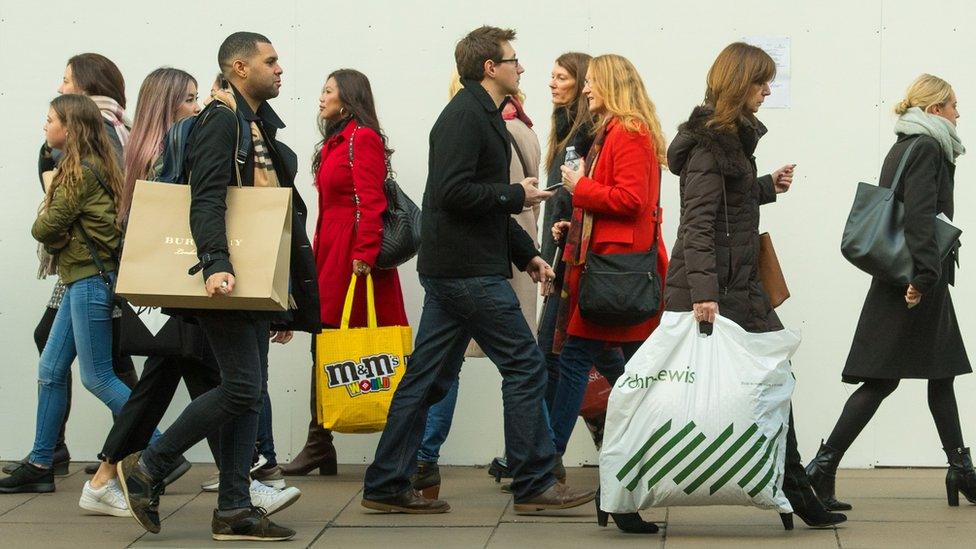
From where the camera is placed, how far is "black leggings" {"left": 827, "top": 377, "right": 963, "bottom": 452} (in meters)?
6.27

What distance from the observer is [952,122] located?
6332 millimetres

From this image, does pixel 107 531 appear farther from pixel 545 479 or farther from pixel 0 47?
pixel 0 47

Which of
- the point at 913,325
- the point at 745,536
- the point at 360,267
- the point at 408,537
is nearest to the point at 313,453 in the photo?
the point at 360,267

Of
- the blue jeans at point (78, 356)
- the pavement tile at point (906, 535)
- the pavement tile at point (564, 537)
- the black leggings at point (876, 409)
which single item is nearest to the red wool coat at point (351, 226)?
the blue jeans at point (78, 356)

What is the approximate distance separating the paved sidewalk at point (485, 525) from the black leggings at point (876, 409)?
1.03 feet

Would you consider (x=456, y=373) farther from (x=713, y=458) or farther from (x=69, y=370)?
(x=69, y=370)

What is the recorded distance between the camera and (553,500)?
6098 mm

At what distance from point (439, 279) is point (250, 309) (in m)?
0.89

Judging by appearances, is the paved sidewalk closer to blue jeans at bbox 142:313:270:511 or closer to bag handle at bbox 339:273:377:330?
blue jeans at bbox 142:313:270:511

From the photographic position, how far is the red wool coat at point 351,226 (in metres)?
7.05

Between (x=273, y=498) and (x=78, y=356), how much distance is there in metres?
1.30

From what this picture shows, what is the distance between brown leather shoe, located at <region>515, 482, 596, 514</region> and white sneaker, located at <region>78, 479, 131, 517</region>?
1.66m

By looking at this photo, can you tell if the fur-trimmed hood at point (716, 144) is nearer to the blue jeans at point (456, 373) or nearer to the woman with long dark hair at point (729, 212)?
the woman with long dark hair at point (729, 212)

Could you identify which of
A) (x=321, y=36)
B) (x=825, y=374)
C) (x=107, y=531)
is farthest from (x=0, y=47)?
(x=825, y=374)
